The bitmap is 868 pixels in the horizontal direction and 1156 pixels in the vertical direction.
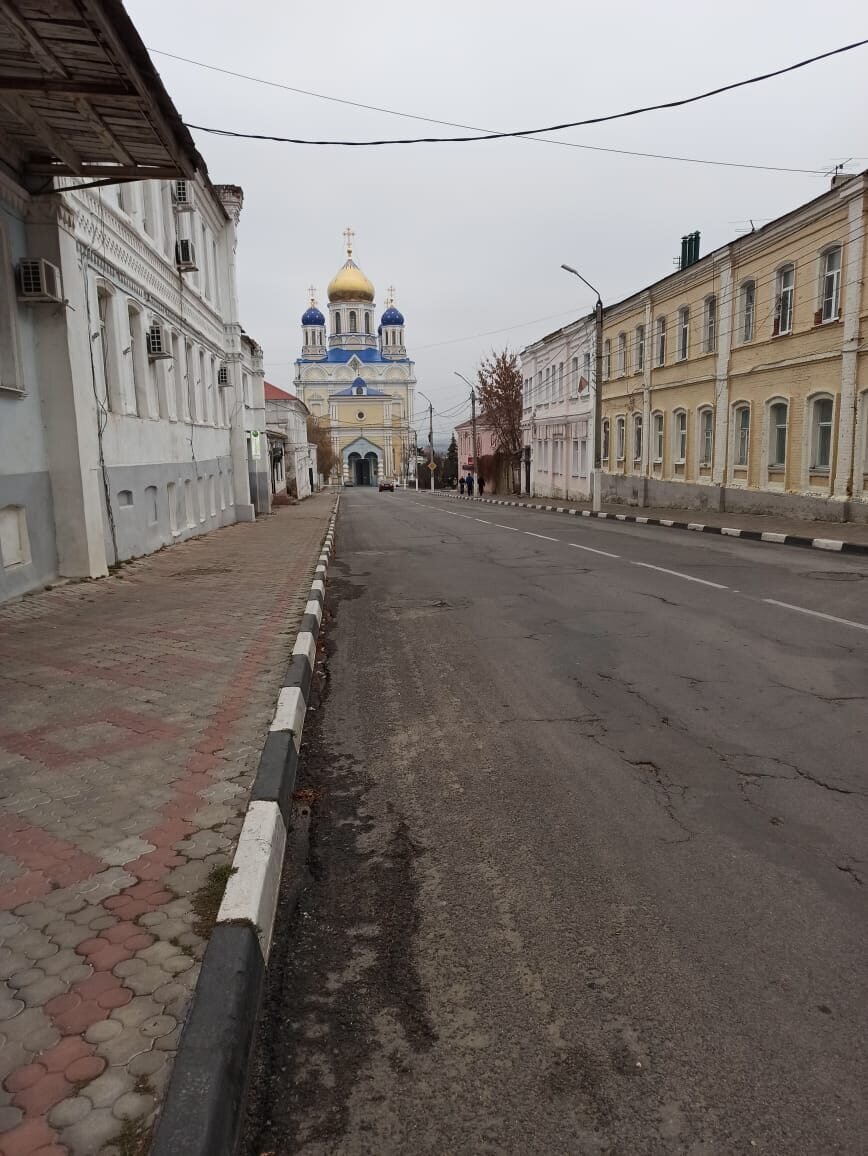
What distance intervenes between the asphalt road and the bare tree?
48.0 meters

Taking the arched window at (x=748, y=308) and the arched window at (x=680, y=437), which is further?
the arched window at (x=680, y=437)

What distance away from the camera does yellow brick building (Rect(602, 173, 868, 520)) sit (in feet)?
61.9

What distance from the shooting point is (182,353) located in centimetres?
1911

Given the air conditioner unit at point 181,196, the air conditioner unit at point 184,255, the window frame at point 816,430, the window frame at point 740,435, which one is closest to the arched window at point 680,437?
the window frame at point 740,435

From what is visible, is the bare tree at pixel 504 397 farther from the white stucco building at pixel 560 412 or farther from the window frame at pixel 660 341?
the window frame at pixel 660 341

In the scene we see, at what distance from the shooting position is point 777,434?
22562 mm

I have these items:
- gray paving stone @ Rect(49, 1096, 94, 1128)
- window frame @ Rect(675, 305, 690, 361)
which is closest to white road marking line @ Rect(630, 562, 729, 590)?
gray paving stone @ Rect(49, 1096, 94, 1128)

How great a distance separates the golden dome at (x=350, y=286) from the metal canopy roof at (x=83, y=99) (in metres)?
91.6

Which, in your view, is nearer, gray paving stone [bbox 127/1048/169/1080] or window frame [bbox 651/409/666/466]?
gray paving stone [bbox 127/1048/169/1080]

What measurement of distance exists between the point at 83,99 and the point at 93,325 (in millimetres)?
5217

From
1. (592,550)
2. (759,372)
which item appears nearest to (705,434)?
(759,372)

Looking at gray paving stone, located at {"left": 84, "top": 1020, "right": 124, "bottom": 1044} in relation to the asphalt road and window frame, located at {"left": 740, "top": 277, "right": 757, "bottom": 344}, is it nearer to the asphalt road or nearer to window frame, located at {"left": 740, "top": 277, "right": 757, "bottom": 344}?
the asphalt road

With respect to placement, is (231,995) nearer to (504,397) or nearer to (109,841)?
(109,841)

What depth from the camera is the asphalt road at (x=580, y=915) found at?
2.27 metres
